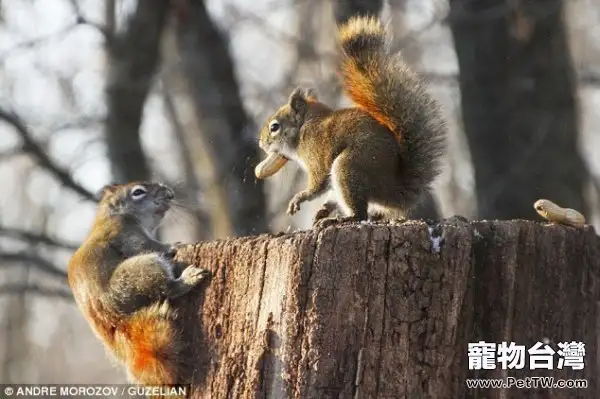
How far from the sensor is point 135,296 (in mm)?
3262

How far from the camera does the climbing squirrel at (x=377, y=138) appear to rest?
3555 mm

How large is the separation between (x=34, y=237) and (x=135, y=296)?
3867mm

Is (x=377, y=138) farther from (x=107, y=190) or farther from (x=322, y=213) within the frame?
(x=107, y=190)

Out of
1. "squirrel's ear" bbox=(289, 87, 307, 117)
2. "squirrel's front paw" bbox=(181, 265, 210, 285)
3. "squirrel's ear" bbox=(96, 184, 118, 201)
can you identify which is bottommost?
"squirrel's front paw" bbox=(181, 265, 210, 285)

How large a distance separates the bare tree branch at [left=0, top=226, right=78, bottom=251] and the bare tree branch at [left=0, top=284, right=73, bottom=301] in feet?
1.45

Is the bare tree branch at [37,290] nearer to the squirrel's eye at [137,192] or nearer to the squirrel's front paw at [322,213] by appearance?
the squirrel's eye at [137,192]

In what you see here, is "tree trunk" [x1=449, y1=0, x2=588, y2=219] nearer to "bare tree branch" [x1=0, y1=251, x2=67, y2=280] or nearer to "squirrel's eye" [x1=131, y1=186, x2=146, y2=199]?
"bare tree branch" [x1=0, y1=251, x2=67, y2=280]

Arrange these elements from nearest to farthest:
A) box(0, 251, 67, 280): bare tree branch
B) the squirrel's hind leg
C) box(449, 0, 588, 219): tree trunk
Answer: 1. the squirrel's hind leg
2. box(449, 0, 588, 219): tree trunk
3. box(0, 251, 67, 280): bare tree branch

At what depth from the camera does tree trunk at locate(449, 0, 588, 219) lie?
22.2 ft

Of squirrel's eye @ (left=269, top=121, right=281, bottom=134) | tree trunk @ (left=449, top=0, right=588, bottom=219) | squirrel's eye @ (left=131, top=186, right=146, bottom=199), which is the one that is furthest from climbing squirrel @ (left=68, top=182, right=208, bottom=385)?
tree trunk @ (left=449, top=0, right=588, bottom=219)

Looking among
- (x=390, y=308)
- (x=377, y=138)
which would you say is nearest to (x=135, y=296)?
(x=390, y=308)

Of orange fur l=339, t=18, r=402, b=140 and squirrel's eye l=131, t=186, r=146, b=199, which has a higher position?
orange fur l=339, t=18, r=402, b=140

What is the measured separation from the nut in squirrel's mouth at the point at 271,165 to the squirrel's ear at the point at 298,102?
7.9 inches

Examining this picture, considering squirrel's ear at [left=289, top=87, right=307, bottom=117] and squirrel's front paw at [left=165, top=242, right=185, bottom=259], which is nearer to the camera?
squirrel's front paw at [left=165, top=242, right=185, bottom=259]
